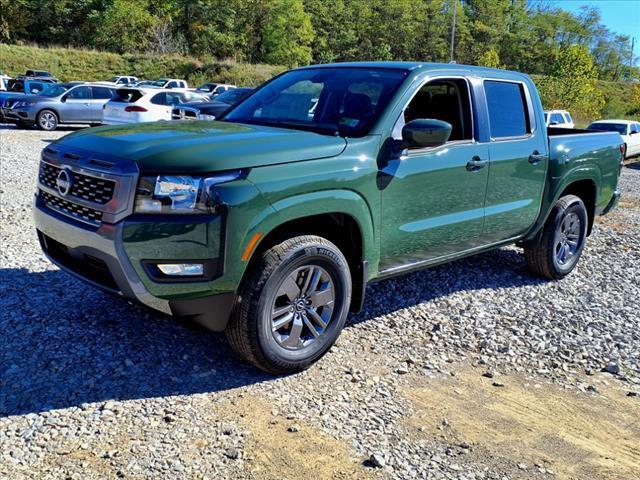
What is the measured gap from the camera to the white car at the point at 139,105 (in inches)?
652

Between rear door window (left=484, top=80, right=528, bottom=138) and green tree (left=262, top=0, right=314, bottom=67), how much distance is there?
2490 inches

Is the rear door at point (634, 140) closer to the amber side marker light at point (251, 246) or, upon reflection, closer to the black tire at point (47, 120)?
the black tire at point (47, 120)

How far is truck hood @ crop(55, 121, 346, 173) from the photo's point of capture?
10.7 ft

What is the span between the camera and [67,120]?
1952 cm

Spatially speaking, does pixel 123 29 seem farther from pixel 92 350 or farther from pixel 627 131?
pixel 92 350

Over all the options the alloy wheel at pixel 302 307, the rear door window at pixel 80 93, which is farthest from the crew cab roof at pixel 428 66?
the rear door window at pixel 80 93

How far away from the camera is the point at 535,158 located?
17.3 feet

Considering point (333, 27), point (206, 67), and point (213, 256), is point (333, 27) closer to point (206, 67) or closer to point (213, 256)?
point (206, 67)

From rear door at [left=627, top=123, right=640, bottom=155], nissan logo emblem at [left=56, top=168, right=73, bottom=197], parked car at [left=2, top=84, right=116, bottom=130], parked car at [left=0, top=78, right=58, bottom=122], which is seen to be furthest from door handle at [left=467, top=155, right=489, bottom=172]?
parked car at [left=0, top=78, right=58, bottom=122]

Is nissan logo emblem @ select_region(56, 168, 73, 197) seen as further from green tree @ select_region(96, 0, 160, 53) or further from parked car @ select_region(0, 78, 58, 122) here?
green tree @ select_region(96, 0, 160, 53)

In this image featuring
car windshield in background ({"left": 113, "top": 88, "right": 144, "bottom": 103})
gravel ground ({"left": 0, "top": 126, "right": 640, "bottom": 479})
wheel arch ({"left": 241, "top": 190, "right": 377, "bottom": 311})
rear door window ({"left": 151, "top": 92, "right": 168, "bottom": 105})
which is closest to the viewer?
gravel ground ({"left": 0, "top": 126, "right": 640, "bottom": 479})

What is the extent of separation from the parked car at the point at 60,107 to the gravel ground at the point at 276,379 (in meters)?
14.5

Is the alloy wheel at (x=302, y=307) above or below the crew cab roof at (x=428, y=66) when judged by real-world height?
below

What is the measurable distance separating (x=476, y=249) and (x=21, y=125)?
59.3ft
